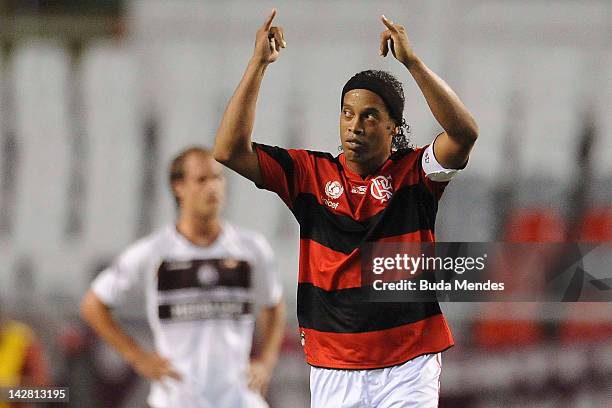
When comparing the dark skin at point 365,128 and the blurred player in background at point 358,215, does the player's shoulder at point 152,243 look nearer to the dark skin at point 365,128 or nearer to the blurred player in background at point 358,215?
the blurred player in background at point 358,215

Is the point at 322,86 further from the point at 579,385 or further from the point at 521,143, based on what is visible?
the point at 579,385

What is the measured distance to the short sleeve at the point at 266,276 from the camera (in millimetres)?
3492

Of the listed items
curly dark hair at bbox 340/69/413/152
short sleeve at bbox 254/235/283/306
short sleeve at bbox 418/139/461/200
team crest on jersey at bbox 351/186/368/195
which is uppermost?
curly dark hair at bbox 340/69/413/152

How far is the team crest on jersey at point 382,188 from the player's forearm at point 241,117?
0.38 metres

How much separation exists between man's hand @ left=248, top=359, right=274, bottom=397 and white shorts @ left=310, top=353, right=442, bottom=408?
3.44 feet

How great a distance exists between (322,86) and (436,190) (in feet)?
3.96

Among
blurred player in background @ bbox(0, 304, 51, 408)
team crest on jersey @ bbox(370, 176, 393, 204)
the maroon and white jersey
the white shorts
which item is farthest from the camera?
blurred player in background @ bbox(0, 304, 51, 408)

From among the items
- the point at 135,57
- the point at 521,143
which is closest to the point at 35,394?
the point at 135,57

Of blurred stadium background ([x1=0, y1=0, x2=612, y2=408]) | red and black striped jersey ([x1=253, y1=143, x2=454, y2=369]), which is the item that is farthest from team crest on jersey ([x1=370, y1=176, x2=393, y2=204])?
blurred stadium background ([x1=0, y1=0, x2=612, y2=408])

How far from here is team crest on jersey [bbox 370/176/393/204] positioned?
248 cm

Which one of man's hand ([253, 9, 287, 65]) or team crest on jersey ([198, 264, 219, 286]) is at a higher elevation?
man's hand ([253, 9, 287, 65])

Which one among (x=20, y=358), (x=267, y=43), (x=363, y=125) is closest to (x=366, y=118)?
(x=363, y=125)

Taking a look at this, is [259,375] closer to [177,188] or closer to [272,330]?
[272,330]

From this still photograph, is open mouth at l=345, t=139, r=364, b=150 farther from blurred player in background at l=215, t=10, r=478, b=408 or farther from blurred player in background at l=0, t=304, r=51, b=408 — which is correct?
blurred player in background at l=0, t=304, r=51, b=408
